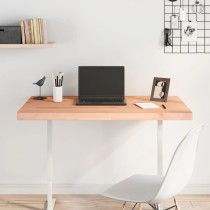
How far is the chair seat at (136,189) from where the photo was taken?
2.62 meters

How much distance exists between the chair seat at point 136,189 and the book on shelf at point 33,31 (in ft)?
3.99

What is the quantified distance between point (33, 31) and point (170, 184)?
5.13ft

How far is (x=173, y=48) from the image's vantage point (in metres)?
3.61

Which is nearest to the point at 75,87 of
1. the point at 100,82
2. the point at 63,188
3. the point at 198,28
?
the point at 100,82

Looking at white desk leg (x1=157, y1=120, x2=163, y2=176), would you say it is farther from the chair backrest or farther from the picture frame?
the chair backrest

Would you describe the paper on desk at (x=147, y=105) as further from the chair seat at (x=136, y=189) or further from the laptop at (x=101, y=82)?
the chair seat at (x=136, y=189)

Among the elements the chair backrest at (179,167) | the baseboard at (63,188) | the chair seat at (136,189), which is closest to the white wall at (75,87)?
the baseboard at (63,188)

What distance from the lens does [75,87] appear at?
3.67 metres

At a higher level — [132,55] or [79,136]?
[132,55]

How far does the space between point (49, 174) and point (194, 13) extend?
Answer: 5.21 ft

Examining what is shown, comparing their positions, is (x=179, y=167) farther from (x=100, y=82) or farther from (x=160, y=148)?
(x=100, y=82)

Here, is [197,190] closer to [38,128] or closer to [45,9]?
[38,128]

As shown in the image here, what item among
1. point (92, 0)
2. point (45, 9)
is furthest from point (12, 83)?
point (92, 0)

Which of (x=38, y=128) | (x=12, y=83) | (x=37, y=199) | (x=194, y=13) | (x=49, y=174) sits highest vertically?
(x=194, y=13)
